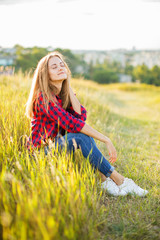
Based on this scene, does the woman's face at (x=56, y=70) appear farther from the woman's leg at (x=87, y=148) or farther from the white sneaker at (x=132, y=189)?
the white sneaker at (x=132, y=189)

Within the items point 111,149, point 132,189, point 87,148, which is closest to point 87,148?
point 87,148

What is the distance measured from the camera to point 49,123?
2.03 m

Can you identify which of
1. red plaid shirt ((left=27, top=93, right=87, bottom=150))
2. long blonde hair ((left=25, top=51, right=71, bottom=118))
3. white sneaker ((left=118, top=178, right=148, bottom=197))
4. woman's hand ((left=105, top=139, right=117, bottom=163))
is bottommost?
white sneaker ((left=118, top=178, right=148, bottom=197))

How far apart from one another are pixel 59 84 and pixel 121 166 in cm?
115

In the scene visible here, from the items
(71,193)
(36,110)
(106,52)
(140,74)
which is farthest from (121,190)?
(106,52)

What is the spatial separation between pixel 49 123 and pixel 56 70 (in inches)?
19.4

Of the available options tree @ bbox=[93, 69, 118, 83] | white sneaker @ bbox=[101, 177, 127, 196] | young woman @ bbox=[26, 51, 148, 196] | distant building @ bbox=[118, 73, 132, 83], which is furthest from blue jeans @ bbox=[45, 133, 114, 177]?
tree @ bbox=[93, 69, 118, 83]

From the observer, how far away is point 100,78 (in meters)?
35.6

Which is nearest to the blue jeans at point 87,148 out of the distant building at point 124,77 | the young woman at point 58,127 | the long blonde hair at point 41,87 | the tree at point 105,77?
the young woman at point 58,127

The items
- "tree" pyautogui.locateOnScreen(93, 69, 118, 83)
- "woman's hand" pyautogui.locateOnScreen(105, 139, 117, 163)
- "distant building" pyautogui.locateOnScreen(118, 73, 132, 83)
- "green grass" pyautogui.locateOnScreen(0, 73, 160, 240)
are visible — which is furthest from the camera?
"tree" pyautogui.locateOnScreen(93, 69, 118, 83)

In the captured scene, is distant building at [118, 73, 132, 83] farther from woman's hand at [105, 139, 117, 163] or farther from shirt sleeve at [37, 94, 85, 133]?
shirt sleeve at [37, 94, 85, 133]

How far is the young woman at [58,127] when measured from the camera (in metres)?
1.89

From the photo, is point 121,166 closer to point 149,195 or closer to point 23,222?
point 149,195

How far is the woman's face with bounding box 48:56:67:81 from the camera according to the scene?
2.04 meters
